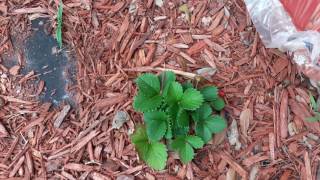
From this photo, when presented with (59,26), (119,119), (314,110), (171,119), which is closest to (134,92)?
(119,119)

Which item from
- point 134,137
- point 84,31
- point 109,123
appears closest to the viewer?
point 134,137

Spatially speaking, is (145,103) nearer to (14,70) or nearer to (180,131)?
(180,131)

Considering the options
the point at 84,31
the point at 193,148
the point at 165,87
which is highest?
the point at 84,31

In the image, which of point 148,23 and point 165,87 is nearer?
point 165,87

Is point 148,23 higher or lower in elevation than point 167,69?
higher

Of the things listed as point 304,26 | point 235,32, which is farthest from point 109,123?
point 304,26

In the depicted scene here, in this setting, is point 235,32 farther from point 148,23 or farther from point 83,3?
point 83,3

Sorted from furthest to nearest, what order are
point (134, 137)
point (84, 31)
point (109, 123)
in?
point (84, 31)
point (109, 123)
point (134, 137)
